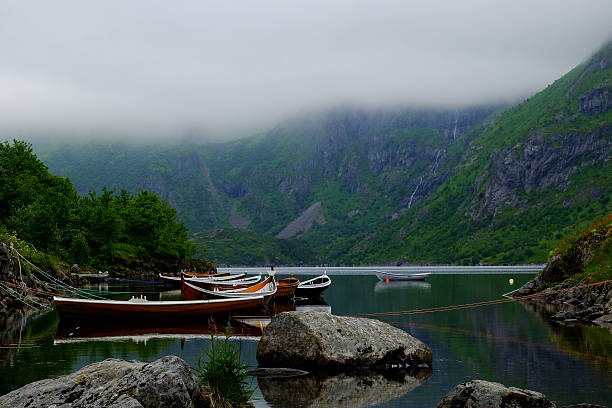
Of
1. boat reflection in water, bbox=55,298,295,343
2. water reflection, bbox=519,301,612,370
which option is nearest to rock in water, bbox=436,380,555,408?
water reflection, bbox=519,301,612,370

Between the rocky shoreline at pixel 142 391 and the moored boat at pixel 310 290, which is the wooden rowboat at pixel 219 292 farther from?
the rocky shoreline at pixel 142 391

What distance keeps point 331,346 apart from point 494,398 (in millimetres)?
9939

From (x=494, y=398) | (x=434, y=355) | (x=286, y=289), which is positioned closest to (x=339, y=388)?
(x=494, y=398)

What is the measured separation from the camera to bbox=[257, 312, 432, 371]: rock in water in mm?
25484

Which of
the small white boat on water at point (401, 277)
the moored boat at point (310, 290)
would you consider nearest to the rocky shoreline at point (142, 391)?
the moored boat at point (310, 290)

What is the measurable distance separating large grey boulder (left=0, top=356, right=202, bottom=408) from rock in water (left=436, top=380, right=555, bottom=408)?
24.9 feet

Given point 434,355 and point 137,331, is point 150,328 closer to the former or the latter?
point 137,331

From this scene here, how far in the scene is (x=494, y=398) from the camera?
1675 centimetres

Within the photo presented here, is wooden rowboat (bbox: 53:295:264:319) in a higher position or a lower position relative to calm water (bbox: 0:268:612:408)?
higher

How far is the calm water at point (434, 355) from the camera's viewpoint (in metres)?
21.1

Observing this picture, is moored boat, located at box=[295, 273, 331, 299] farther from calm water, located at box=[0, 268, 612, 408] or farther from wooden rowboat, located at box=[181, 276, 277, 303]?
calm water, located at box=[0, 268, 612, 408]

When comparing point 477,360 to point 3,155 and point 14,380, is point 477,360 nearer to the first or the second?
point 14,380

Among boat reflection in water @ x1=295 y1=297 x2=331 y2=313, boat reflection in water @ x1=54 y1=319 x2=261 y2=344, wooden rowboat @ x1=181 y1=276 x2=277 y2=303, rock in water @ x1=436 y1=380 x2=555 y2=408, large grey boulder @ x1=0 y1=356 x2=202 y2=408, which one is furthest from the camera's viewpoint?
boat reflection in water @ x1=295 y1=297 x2=331 y2=313

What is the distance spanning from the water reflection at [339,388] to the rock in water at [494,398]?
3.59 m
